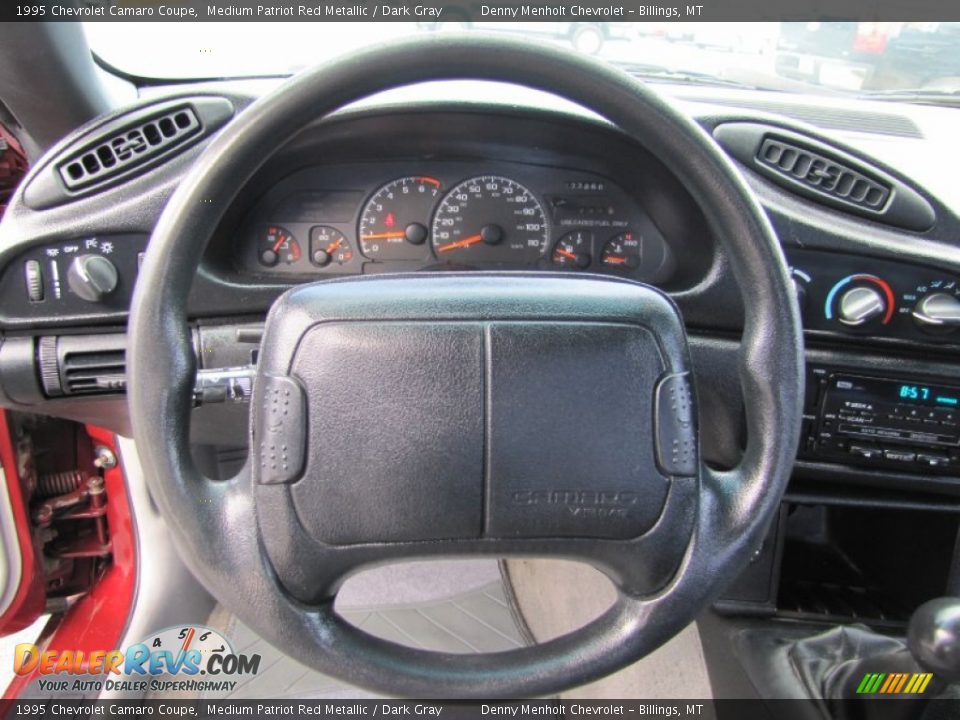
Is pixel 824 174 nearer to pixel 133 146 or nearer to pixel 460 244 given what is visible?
pixel 460 244

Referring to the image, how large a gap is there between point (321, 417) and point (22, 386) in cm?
84

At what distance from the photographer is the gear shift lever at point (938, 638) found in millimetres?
960

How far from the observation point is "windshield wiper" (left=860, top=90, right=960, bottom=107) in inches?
67.1

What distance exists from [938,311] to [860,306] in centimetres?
13

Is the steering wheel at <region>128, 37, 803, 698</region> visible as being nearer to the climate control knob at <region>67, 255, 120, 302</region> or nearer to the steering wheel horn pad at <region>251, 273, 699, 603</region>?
the steering wheel horn pad at <region>251, 273, 699, 603</region>

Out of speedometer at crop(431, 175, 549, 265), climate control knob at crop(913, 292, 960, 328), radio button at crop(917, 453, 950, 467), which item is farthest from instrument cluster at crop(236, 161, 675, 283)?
radio button at crop(917, 453, 950, 467)

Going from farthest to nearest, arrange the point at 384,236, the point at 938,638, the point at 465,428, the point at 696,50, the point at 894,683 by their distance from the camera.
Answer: the point at 696,50, the point at 384,236, the point at 894,683, the point at 938,638, the point at 465,428

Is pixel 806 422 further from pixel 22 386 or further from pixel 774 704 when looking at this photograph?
pixel 22 386

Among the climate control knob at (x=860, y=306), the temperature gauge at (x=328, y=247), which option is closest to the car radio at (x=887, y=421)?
the climate control knob at (x=860, y=306)

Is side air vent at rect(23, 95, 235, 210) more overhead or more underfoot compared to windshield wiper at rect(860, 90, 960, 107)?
more underfoot

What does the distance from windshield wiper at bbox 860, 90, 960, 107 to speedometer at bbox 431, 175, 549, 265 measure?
0.96 meters

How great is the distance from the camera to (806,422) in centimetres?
129

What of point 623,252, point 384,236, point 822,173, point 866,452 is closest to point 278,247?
point 384,236

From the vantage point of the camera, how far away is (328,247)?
1.38 meters
